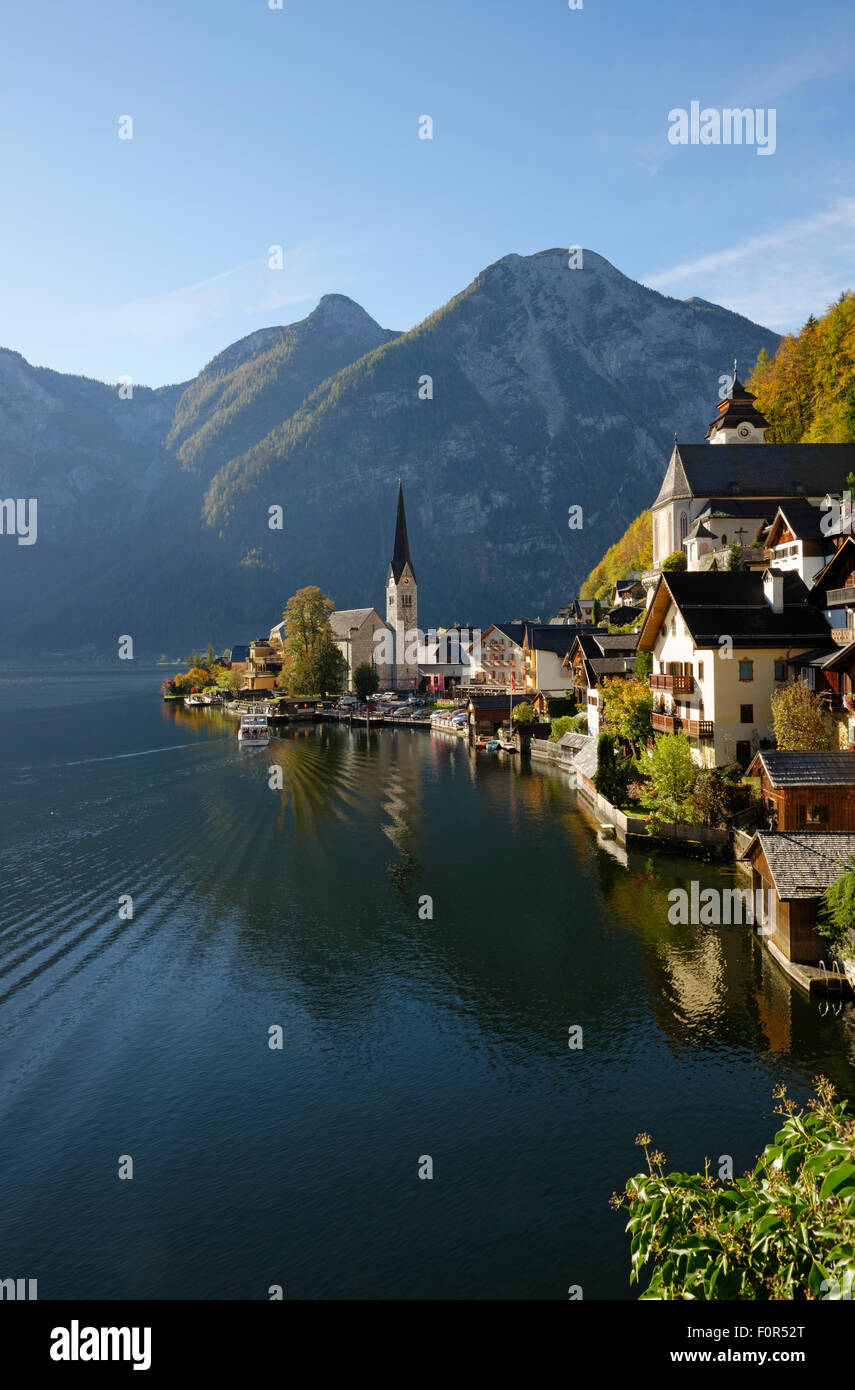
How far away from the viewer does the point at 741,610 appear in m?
54.4

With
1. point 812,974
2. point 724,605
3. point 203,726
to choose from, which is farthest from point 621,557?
point 812,974

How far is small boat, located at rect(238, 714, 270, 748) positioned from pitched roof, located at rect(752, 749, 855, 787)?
266 ft

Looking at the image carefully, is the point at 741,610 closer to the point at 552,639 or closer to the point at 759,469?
the point at 759,469

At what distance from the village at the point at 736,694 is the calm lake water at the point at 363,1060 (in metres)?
3.62

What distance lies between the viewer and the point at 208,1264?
19219mm

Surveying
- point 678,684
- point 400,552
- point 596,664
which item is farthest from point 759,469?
point 400,552

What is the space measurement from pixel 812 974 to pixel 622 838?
2340 centimetres

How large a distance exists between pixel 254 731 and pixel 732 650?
77049mm

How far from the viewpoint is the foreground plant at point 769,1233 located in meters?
8.28

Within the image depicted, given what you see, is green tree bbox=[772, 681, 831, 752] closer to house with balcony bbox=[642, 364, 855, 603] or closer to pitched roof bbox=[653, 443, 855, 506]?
house with balcony bbox=[642, 364, 855, 603]

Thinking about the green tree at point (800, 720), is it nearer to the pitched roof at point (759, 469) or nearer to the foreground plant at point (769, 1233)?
the foreground plant at point (769, 1233)

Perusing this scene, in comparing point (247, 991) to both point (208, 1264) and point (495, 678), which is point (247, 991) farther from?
point (495, 678)

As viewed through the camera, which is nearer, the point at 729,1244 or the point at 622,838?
the point at 729,1244

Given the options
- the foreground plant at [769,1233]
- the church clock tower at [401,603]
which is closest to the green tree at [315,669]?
the church clock tower at [401,603]
